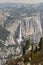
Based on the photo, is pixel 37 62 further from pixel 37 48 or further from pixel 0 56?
pixel 0 56

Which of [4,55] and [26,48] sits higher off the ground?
[26,48]

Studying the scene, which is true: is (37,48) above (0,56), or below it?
above

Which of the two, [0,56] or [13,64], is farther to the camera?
[0,56]

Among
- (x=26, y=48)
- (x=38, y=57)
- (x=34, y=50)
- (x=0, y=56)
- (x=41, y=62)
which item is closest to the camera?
(x=41, y=62)

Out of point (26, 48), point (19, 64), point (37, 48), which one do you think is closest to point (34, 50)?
point (37, 48)

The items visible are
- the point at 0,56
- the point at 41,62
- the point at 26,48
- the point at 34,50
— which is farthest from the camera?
the point at 0,56

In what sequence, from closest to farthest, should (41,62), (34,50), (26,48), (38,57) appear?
(41,62) → (38,57) → (34,50) → (26,48)

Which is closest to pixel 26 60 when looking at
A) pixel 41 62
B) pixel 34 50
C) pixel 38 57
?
pixel 38 57

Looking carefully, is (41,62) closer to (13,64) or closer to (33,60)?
(33,60)

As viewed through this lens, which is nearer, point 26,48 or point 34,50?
point 34,50
